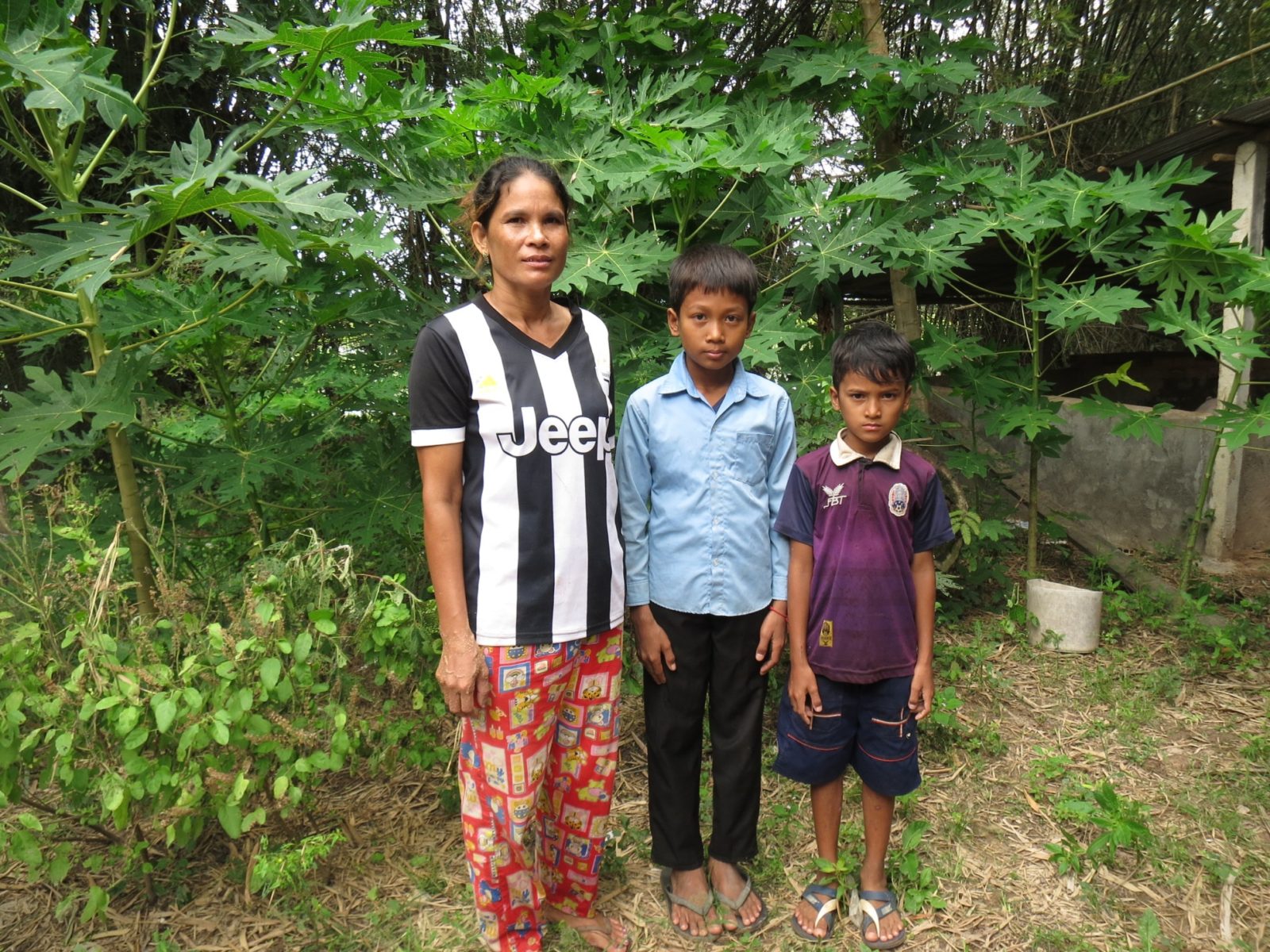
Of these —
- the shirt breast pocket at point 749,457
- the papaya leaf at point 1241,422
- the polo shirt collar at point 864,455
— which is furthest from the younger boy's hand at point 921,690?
the papaya leaf at point 1241,422

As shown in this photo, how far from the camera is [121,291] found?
2512 millimetres

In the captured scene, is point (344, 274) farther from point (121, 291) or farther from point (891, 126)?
point (891, 126)

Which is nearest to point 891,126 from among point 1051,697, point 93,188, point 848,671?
point 1051,697

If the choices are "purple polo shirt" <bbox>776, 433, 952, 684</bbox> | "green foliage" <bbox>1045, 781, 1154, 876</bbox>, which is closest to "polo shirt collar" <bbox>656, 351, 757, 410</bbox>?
"purple polo shirt" <bbox>776, 433, 952, 684</bbox>

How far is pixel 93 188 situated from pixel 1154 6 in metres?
7.82

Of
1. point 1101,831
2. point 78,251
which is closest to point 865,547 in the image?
point 1101,831

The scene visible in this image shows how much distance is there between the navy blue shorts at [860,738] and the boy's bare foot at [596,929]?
599 millimetres

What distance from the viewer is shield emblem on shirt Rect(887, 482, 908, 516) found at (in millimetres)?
1967

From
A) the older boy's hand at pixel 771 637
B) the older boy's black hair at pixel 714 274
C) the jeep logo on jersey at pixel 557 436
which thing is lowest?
the older boy's hand at pixel 771 637

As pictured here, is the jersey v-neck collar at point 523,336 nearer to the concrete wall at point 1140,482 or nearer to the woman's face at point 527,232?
the woman's face at point 527,232

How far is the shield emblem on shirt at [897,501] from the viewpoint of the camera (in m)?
1.97

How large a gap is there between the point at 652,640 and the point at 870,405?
779 mm

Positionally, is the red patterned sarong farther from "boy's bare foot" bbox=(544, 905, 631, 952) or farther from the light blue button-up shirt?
the light blue button-up shirt

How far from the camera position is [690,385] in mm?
2014
